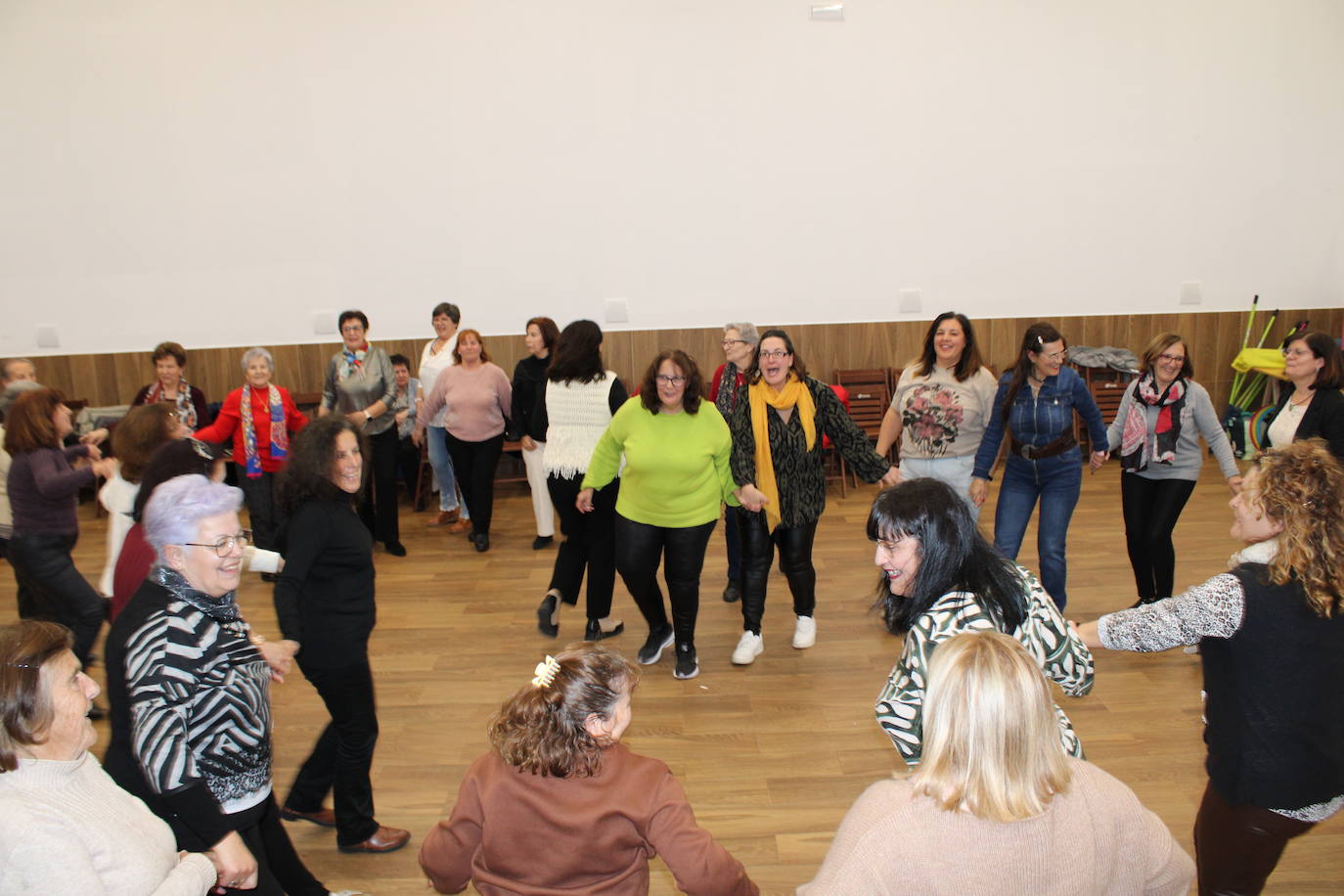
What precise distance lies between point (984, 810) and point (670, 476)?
101 inches

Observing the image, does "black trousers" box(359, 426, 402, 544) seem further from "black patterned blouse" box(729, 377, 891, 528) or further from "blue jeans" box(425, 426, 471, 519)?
"black patterned blouse" box(729, 377, 891, 528)

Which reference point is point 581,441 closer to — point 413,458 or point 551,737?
point 551,737

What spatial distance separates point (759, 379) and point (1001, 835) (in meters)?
2.94

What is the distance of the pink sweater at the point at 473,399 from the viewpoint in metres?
6.11

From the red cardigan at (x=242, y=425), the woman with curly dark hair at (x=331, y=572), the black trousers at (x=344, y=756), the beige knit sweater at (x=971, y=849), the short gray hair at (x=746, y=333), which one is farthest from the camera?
the red cardigan at (x=242, y=425)

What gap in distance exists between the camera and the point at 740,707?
3994 mm

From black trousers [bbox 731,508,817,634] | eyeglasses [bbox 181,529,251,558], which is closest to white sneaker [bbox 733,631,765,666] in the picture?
black trousers [bbox 731,508,817,634]

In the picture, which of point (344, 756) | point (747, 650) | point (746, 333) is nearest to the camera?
point (344, 756)

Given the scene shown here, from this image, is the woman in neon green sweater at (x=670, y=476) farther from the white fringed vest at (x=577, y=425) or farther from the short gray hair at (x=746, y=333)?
the short gray hair at (x=746, y=333)

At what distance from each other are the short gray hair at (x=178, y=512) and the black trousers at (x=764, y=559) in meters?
2.57

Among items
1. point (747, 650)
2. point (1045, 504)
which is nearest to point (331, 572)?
point (747, 650)

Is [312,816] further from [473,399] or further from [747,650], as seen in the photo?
[473,399]

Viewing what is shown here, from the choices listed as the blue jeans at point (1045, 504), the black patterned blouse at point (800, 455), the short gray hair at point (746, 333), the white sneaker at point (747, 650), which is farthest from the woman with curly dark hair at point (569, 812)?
the short gray hair at point (746, 333)

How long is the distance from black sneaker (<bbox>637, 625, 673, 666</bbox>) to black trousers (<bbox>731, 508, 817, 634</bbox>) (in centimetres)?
40
